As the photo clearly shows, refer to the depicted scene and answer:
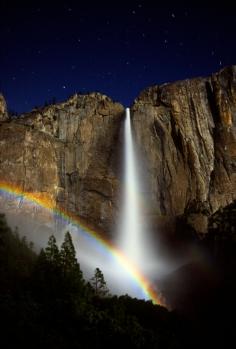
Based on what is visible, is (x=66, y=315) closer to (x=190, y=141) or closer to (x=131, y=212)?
(x=131, y=212)

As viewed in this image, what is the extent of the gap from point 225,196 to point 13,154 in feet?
109

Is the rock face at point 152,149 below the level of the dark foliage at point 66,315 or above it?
above

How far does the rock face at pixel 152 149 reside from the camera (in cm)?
6138

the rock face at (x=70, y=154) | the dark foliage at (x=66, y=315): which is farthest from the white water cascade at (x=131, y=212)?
the dark foliage at (x=66, y=315)

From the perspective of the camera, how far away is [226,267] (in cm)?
4869

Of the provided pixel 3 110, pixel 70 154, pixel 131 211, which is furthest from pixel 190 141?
pixel 3 110

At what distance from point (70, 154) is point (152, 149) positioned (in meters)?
13.3

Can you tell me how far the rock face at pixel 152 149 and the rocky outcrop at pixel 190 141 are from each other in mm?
152

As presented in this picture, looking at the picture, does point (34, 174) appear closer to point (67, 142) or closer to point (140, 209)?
point (67, 142)

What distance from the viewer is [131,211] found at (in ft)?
210

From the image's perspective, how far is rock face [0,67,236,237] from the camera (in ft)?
201

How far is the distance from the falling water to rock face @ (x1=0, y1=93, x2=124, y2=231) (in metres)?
1.92

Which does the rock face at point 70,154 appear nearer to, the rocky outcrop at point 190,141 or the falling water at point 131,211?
the falling water at point 131,211

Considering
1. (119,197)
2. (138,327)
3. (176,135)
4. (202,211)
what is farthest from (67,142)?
(138,327)
